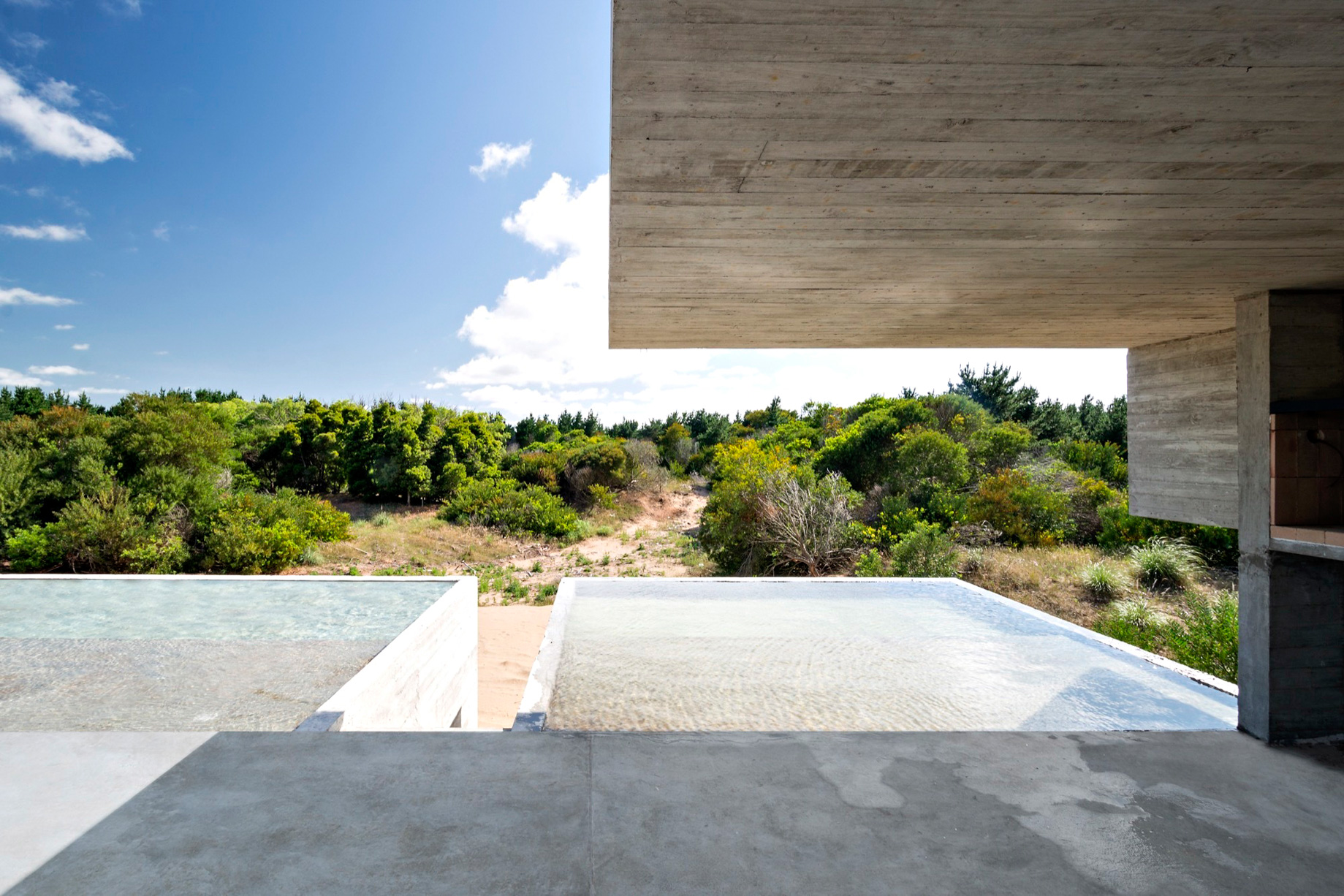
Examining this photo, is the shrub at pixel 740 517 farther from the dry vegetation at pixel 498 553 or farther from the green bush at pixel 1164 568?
the green bush at pixel 1164 568

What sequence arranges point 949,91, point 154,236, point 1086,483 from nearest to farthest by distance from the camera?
point 949,91, point 1086,483, point 154,236

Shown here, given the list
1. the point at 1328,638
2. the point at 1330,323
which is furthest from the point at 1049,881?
the point at 1330,323

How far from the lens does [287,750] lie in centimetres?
241

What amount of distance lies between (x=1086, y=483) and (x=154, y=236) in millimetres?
22319

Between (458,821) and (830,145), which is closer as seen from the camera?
(830,145)

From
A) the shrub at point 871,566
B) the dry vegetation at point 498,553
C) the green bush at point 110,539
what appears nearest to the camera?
the green bush at point 110,539

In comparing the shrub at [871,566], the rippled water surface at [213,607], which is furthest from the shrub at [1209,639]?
the rippled water surface at [213,607]

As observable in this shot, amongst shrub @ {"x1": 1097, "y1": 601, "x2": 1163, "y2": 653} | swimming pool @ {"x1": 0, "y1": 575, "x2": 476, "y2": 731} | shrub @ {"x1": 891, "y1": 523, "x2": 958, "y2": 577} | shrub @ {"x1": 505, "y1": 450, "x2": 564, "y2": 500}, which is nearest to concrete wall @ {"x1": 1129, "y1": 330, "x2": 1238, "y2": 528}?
shrub @ {"x1": 1097, "y1": 601, "x2": 1163, "y2": 653}

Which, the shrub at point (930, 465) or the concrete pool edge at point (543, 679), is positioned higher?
the shrub at point (930, 465)

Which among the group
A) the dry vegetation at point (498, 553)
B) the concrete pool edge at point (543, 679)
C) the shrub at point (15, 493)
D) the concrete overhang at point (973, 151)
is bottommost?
the dry vegetation at point (498, 553)

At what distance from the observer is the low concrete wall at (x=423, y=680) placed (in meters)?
3.15

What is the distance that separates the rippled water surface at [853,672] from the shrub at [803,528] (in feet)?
9.79

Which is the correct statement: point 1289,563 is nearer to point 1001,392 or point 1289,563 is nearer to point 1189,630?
point 1189,630

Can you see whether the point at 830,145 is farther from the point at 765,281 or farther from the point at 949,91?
the point at 765,281
